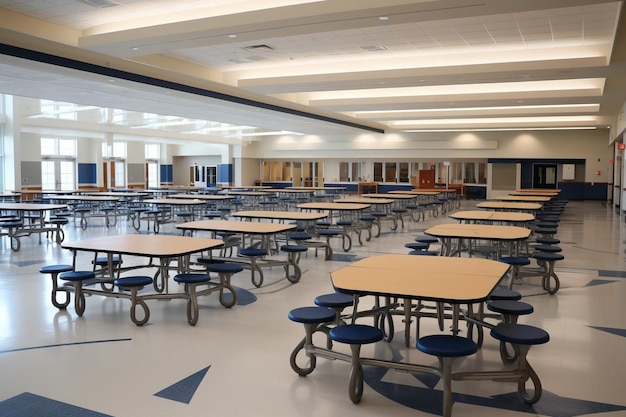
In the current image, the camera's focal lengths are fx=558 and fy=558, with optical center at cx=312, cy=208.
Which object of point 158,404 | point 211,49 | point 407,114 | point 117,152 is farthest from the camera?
point 117,152

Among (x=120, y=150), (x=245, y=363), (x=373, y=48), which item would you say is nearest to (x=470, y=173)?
(x=120, y=150)

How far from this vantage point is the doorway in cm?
2828

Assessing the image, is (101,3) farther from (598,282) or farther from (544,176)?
(544,176)

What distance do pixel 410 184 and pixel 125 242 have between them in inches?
1040

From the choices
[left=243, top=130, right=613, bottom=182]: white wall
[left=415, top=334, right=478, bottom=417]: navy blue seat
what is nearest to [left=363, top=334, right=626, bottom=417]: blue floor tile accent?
[left=415, top=334, right=478, bottom=417]: navy blue seat

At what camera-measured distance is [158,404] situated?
144 inches

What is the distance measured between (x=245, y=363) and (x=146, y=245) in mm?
2418

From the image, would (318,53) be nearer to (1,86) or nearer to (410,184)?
(1,86)

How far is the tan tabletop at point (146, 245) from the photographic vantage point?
5764 millimetres

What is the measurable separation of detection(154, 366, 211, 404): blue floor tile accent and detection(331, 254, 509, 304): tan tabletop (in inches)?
48.5

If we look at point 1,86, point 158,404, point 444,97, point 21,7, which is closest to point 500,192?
point 444,97

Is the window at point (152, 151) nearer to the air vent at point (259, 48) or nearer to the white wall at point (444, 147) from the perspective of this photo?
the white wall at point (444, 147)

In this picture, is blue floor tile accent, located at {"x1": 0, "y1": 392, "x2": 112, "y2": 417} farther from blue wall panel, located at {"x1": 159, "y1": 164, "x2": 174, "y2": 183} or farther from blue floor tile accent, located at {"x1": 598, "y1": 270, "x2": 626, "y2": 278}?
blue wall panel, located at {"x1": 159, "y1": 164, "x2": 174, "y2": 183}

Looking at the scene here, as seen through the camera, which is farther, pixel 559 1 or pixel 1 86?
pixel 1 86
